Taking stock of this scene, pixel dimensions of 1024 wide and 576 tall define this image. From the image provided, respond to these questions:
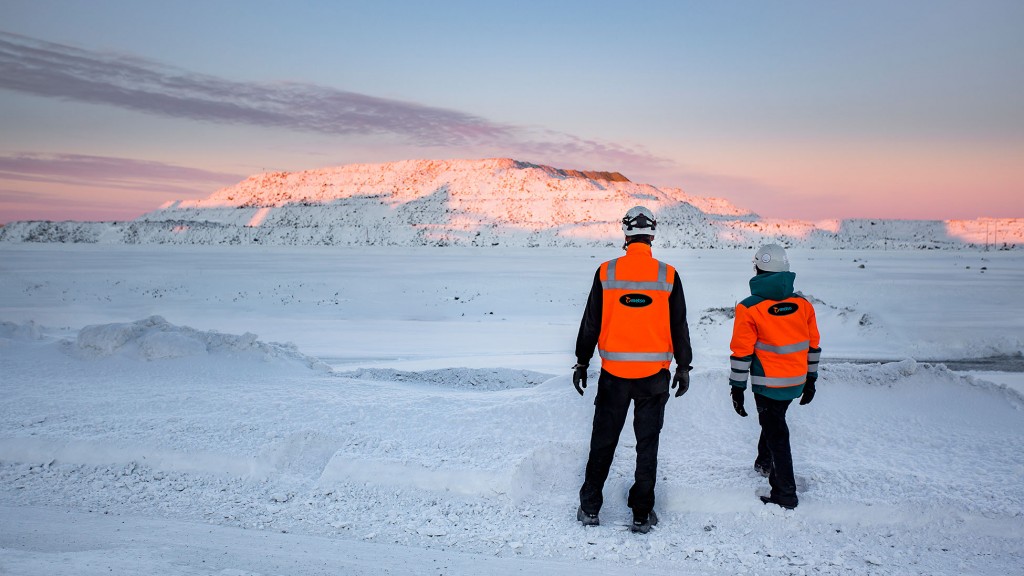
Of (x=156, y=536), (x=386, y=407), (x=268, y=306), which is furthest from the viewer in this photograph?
(x=268, y=306)

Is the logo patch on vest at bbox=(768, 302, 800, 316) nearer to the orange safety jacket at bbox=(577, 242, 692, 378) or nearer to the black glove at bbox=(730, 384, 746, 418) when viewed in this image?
the black glove at bbox=(730, 384, 746, 418)

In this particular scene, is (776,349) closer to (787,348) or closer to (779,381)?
(787,348)

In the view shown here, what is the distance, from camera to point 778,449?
5113 mm

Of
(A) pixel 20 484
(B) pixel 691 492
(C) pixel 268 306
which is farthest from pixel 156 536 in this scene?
(C) pixel 268 306

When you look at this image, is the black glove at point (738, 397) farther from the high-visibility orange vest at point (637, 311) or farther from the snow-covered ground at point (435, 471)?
the high-visibility orange vest at point (637, 311)

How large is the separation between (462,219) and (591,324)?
111633 mm

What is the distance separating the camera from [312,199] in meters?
158

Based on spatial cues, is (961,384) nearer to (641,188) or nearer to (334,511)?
(334,511)

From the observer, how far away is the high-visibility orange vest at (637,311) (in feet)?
15.7

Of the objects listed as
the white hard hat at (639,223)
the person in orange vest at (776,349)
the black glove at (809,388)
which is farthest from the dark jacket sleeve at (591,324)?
the black glove at (809,388)

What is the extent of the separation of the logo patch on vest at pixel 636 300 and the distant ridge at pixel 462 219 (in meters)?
71.8

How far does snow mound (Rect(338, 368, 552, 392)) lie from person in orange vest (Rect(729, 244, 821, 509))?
20.1 ft

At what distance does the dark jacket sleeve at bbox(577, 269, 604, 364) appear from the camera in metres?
4.88

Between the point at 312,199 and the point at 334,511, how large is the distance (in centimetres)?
16018
